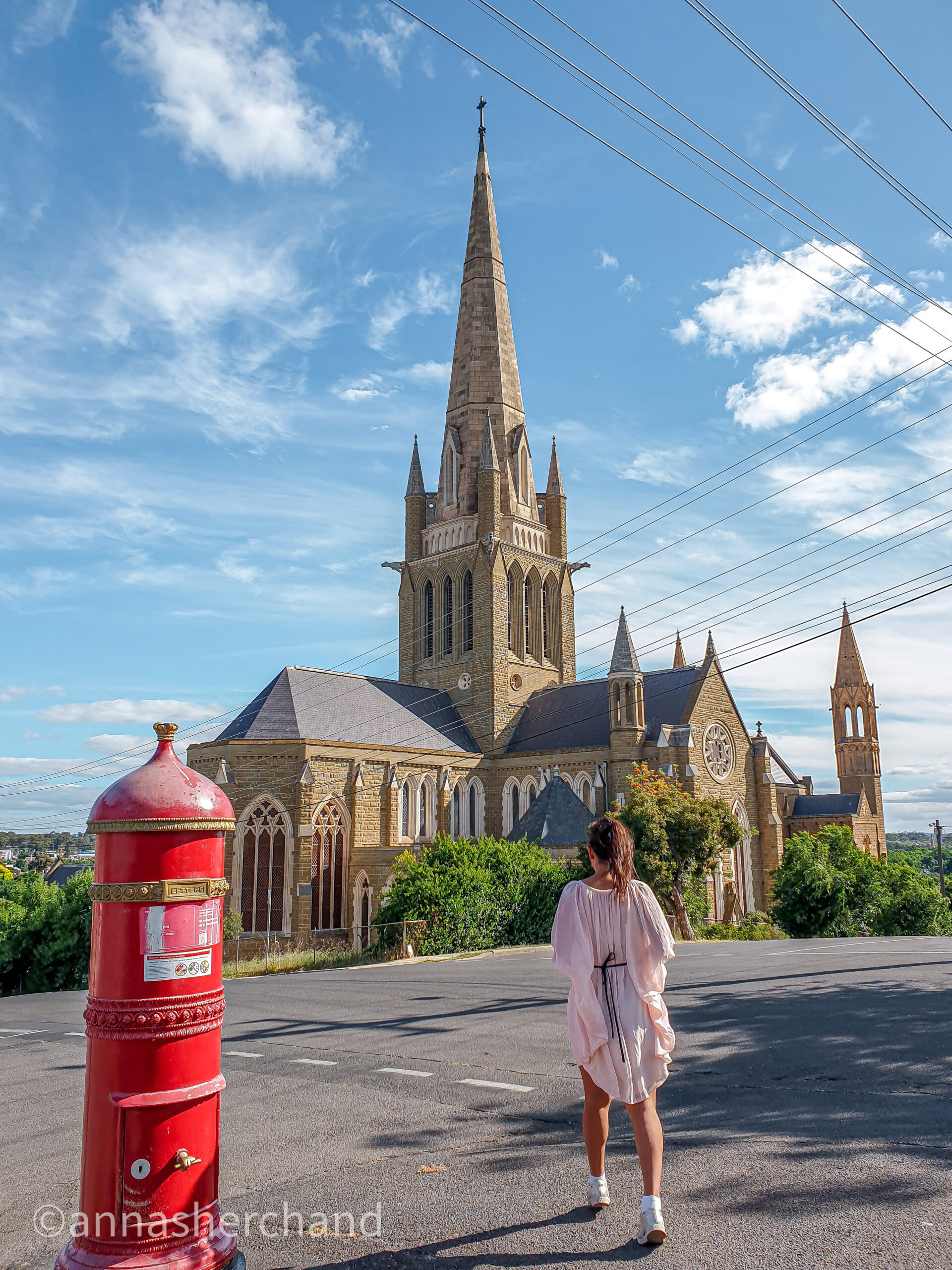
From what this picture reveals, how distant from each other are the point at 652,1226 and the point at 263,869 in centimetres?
3016

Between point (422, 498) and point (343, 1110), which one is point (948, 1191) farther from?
point (422, 498)

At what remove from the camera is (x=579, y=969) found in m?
4.45

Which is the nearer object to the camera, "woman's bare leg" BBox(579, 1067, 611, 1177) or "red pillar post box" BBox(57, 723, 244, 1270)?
"red pillar post box" BBox(57, 723, 244, 1270)

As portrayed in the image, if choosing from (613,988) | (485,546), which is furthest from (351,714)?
(613,988)

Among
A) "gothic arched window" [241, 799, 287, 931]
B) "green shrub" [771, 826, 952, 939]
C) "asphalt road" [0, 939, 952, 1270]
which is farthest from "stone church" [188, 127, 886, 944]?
"asphalt road" [0, 939, 952, 1270]

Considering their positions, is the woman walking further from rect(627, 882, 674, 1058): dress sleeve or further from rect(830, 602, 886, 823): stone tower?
rect(830, 602, 886, 823): stone tower

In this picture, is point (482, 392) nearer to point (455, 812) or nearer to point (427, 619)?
point (427, 619)

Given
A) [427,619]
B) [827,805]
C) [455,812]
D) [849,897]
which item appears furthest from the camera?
[827,805]

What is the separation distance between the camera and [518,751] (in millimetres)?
40969

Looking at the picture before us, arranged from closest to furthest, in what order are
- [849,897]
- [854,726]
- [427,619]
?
1. [849,897]
2. [427,619]
3. [854,726]

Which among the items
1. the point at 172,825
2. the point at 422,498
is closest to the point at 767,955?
the point at 172,825

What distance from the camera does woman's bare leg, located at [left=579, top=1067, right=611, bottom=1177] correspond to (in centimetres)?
430

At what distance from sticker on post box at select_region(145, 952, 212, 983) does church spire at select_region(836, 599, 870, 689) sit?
7286 cm

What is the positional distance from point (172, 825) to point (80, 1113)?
4334 mm
